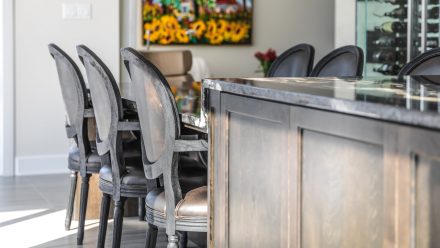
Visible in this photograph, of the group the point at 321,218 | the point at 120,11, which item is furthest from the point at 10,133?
the point at 321,218

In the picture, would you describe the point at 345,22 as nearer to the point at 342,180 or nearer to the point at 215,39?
the point at 215,39

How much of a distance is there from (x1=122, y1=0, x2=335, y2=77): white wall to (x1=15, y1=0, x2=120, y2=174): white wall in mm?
2665

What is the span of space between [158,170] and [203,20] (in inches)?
257

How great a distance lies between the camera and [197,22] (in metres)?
9.35

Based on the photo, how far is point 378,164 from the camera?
167cm

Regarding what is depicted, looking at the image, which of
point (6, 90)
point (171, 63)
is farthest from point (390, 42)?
point (6, 90)

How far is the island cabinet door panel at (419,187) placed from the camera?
4.94 ft

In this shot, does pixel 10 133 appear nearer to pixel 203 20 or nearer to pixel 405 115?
pixel 203 20

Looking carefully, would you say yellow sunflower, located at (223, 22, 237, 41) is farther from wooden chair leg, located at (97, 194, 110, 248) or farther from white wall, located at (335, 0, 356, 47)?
wooden chair leg, located at (97, 194, 110, 248)

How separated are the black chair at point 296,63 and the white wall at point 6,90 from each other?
2555mm

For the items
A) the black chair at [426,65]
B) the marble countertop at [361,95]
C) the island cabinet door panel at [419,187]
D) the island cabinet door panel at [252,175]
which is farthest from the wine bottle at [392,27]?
the island cabinet door panel at [419,187]

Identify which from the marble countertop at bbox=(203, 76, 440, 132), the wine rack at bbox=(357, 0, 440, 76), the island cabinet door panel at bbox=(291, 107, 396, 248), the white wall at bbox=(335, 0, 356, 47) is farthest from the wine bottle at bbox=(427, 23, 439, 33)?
the island cabinet door panel at bbox=(291, 107, 396, 248)

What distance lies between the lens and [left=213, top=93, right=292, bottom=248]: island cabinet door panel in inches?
82.1

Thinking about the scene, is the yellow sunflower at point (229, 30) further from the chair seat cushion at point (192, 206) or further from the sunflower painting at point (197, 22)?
the chair seat cushion at point (192, 206)
